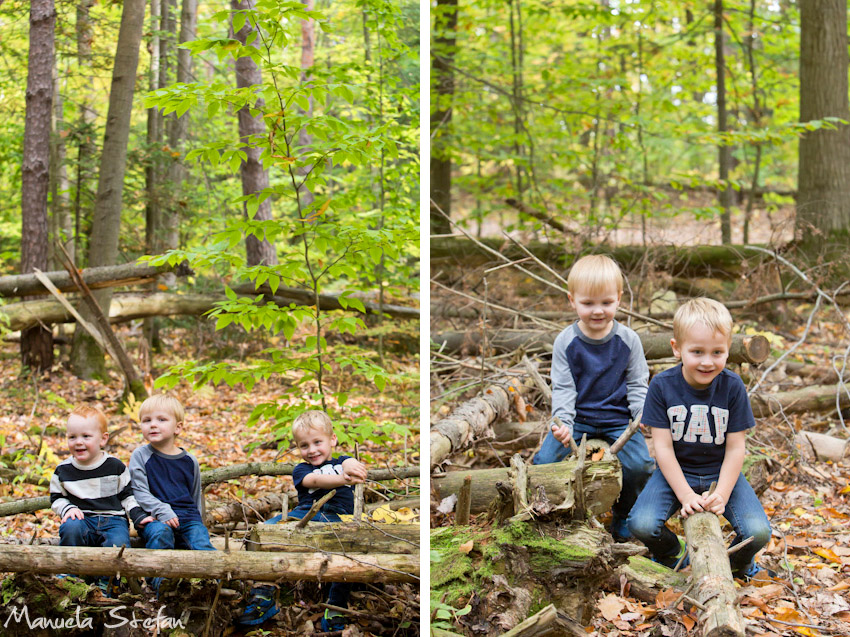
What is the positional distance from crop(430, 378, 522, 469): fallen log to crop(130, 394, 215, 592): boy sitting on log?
0.83 meters

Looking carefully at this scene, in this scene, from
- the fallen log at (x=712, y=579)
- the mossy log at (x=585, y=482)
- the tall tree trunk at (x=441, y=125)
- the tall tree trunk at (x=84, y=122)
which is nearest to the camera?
the fallen log at (x=712, y=579)

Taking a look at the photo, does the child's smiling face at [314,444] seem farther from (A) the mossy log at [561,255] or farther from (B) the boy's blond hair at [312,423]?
(A) the mossy log at [561,255]

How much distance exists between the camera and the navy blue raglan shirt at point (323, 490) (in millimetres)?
2268

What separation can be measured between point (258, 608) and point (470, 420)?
120cm

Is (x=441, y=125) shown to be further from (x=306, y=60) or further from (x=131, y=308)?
(x=131, y=308)

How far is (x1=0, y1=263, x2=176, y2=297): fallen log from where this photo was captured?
89.3 inches

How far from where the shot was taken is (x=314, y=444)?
2.25 metres

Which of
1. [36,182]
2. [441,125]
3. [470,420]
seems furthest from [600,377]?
[441,125]

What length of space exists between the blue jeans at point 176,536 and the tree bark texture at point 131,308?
69cm

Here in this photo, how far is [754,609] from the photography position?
1.90 metres

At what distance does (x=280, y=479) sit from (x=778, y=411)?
103 inches

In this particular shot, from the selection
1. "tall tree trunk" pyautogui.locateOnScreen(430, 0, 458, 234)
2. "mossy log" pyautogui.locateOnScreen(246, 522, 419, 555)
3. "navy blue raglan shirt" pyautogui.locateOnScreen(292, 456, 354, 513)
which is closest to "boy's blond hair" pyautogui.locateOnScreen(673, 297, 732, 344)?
"mossy log" pyautogui.locateOnScreen(246, 522, 419, 555)

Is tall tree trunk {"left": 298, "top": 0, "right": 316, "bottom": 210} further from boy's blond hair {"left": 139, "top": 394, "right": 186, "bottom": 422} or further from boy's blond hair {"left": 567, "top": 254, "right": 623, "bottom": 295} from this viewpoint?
boy's blond hair {"left": 567, "top": 254, "right": 623, "bottom": 295}

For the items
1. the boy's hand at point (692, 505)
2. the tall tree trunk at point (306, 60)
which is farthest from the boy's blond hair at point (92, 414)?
the boy's hand at point (692, 505)
